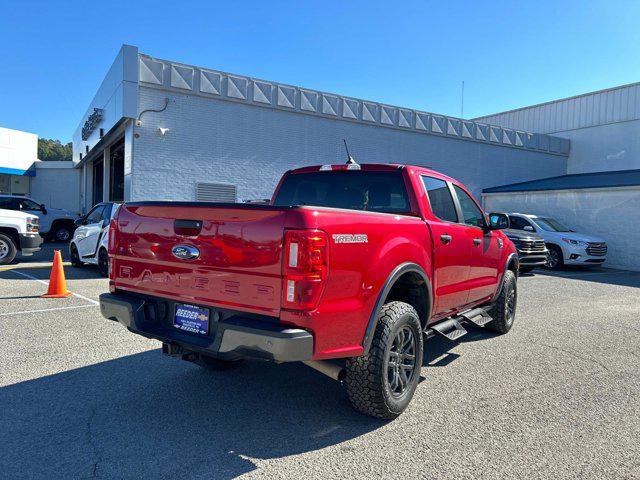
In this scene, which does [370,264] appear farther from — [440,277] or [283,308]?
[440,277]

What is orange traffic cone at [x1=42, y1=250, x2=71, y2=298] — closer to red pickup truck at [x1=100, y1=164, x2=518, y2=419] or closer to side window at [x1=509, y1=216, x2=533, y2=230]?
red pickup truck at [x1=100, y1=164, x2=518, y2=419]

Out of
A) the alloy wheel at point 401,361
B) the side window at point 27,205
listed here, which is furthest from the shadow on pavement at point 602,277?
the side window at point 27,205

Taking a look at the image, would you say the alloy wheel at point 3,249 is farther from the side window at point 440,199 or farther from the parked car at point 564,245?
the parked car at point 564,245

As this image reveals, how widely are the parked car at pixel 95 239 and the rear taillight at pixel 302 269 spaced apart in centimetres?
815

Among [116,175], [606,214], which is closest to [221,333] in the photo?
[606,214]

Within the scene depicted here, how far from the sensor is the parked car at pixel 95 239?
10102mm

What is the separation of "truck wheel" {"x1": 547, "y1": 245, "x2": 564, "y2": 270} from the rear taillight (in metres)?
14.3

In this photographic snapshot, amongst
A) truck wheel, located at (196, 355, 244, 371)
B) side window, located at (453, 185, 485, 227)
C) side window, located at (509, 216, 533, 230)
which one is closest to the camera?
truck wheel, located at (196, 355, 244, 371)

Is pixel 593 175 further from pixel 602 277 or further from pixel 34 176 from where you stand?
pixel 34 176

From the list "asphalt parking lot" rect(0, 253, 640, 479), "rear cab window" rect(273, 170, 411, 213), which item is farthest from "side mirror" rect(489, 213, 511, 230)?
"rear cab window" rect(273, 170, 411, 213)

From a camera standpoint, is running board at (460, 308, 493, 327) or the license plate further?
running board at (460, 308, 493, 327)

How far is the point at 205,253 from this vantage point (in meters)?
3.18

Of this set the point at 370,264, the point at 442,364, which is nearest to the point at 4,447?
the point at 370,264

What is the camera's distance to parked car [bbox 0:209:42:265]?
11.4 metres
